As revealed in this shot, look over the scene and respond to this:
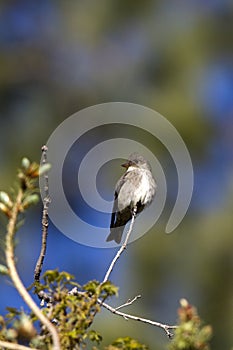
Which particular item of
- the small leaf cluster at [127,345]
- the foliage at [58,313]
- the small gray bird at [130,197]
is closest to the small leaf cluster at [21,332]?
the foliage at [58,313]

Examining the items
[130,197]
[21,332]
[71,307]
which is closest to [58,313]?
[71,307]

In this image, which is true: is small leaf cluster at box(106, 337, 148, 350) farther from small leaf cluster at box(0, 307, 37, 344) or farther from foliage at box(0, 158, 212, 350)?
small leaf cluster at box(0, 307, 37, 344)

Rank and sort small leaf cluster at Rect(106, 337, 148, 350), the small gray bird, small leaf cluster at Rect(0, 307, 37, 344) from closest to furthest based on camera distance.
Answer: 1. small leaf cluster at Rect(0, 307, 37, 344)
2. small leaf cluster at Rect(106, 337, 148, 350)
3. the small gray bird

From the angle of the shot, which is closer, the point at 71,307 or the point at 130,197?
the point at 71,307

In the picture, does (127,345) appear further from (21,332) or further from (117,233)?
(117,233)

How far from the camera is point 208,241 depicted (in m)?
8.54

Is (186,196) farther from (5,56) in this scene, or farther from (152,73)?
(5,56)

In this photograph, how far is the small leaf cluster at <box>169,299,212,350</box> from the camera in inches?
31.1

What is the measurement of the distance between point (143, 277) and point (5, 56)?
4645 millimetres

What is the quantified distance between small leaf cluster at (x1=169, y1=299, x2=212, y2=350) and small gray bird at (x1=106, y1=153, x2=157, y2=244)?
126 inches

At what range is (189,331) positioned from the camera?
2.60 ft

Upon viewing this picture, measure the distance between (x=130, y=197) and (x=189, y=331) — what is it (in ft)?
11.1

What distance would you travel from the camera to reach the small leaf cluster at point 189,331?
79cm

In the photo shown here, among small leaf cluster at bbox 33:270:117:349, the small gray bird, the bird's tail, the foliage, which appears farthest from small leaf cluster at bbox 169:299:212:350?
the bird's tail
